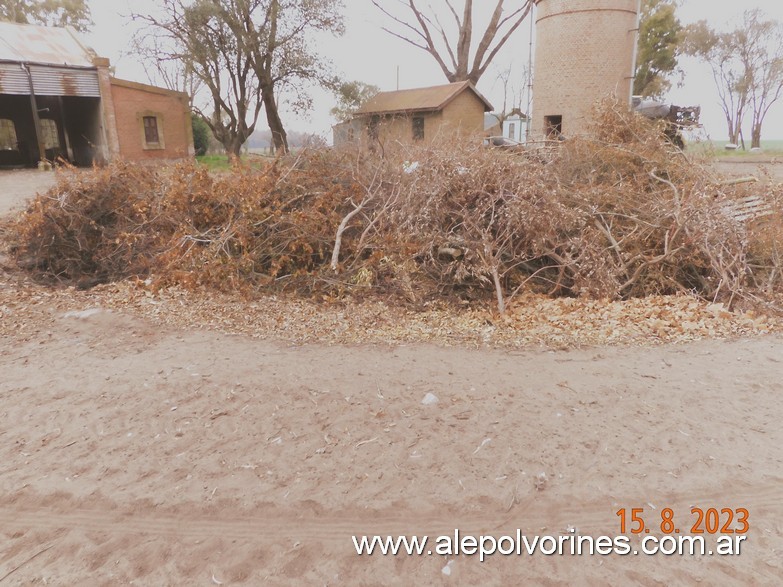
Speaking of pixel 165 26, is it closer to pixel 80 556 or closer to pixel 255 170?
pixel 255 170

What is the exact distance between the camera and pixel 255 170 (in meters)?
7.73

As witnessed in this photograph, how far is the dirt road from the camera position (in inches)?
97.5

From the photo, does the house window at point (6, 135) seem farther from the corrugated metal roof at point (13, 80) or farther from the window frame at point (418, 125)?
the window frame at point (418, 125)

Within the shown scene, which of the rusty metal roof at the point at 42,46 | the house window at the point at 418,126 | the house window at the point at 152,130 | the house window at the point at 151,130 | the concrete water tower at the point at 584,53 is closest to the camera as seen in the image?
the concrete water tower at the point at 584,53

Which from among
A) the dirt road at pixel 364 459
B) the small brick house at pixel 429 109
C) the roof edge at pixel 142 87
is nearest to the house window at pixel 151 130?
the roof edge at pixel 142 87

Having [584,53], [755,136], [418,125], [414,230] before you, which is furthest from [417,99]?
[755,136]

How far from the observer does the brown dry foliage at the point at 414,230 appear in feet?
20.9

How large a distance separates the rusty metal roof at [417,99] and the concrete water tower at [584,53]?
7511mm

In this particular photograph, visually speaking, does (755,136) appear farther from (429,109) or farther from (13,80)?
(13,80)

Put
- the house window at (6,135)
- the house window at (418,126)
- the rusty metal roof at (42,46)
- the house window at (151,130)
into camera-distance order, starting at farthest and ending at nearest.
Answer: the house window at (6,135), the house window at (418,126), the house window at (151,130), the rusty metal roof at (42,46)

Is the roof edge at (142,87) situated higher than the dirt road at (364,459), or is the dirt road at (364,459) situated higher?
the roof edge at (142,87)

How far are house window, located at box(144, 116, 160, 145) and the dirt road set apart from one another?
61.2 feet

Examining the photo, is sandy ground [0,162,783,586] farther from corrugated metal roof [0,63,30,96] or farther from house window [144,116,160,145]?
house window [144,116,160,145]

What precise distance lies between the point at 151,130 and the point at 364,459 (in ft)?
70.9
